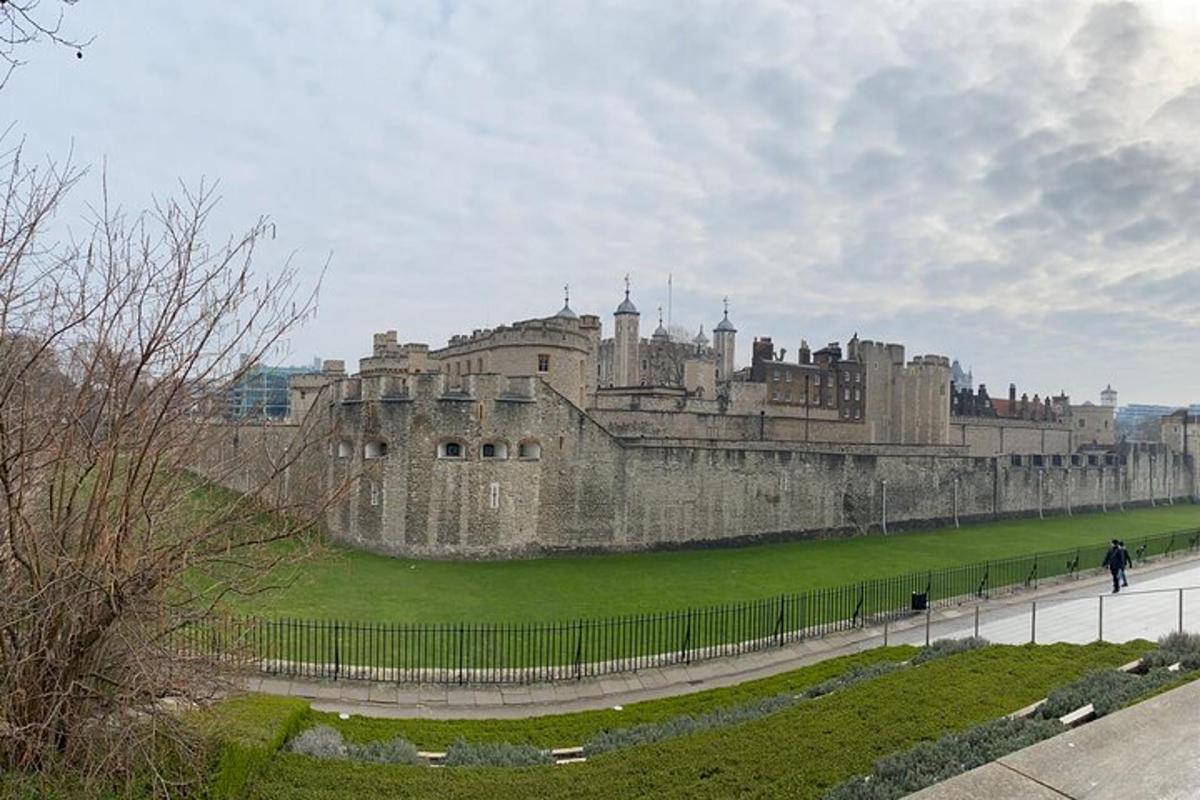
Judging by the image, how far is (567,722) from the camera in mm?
10906

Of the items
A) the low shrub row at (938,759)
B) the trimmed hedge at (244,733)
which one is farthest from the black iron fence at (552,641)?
the low shrub row at (938,759)

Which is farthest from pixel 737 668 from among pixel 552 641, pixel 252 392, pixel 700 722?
pixel 252 392

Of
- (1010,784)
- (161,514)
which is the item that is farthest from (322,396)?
(1010,784)

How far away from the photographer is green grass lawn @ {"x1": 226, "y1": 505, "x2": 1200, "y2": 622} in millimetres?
18406

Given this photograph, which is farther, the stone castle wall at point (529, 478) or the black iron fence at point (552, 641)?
the stone castle wall at point (529, 478)

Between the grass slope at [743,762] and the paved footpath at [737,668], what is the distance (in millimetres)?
3843

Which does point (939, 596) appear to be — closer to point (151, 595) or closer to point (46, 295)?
point (151, 595)

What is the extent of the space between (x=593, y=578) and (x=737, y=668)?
9.30 m

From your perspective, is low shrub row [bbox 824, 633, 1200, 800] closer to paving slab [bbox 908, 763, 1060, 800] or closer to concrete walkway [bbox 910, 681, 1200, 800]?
concrete walkway [bbox 910, 681, 1200, 800]

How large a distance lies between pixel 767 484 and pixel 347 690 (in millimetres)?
22685

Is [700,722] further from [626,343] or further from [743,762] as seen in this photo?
[626,343]

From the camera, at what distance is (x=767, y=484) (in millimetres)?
32469

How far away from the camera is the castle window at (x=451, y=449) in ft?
86.4

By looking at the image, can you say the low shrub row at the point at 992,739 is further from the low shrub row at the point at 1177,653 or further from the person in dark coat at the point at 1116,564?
the person in dark coat at the point at 1116,564
